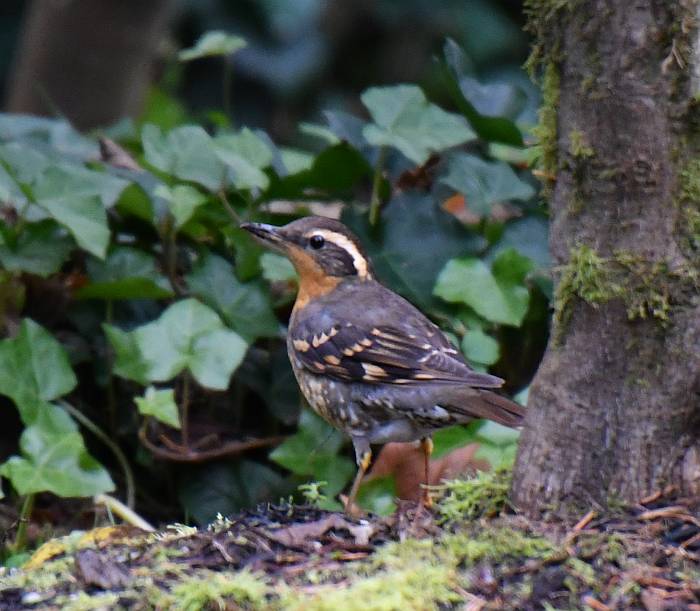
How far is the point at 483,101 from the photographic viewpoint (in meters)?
6.97

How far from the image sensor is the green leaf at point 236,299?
6098mm

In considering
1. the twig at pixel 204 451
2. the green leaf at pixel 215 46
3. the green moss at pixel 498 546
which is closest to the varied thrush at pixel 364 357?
the twig at pixel 204 451

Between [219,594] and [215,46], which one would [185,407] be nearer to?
[215,46]

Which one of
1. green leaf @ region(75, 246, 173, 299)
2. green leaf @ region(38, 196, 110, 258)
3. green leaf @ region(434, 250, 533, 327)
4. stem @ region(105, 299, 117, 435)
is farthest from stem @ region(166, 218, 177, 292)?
green leaf @ region(434, 250, 533, 327)

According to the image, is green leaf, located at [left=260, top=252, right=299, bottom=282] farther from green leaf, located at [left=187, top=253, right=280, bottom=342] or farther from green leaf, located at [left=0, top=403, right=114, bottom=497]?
green leaf, located at [left=0, top=403, right=114, bottom=497]

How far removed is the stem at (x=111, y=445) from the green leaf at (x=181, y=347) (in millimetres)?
358

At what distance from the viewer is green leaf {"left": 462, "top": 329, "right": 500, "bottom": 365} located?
5934mm

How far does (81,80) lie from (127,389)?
4282 millimetres

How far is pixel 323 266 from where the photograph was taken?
229 inches

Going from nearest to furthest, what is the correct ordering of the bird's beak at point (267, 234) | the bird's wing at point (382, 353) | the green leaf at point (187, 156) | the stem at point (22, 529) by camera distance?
the bird's wing at point (382, 353) < the stem at point (22, 529) < the bird's beak at point (267, 234) < the green leaf at point (187, 156)

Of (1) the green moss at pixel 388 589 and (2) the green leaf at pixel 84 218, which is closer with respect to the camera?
(1) the green moss at pixel 388 589

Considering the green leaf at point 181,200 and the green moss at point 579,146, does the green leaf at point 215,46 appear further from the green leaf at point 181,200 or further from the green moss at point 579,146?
the green moss at point 579,146

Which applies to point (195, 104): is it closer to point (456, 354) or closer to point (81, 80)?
point (81, 80)

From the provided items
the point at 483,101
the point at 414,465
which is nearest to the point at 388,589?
the point at 414,465
